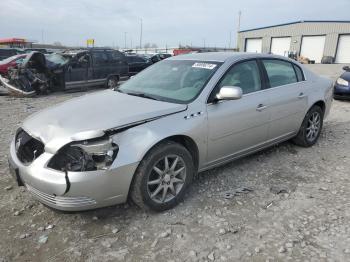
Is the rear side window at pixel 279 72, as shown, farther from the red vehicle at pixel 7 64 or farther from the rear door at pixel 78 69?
the red vehicle at pixel 7 64

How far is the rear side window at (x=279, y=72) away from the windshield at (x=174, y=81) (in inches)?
38.4

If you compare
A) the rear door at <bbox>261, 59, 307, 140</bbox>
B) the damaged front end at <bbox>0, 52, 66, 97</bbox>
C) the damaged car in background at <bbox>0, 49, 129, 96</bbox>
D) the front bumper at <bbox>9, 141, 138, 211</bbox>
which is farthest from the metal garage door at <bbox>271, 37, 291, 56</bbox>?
the front bumper at <bbox>9, 141, 138, 211</bbox>

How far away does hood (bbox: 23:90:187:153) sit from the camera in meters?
2.71

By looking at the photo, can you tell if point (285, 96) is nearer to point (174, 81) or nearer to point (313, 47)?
point (174, 81)

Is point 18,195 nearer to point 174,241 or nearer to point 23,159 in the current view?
point 23,159

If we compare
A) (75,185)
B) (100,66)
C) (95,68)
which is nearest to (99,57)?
(100,66)

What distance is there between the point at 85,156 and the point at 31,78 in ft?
31.1

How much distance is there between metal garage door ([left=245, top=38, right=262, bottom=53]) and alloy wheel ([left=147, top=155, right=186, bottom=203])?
46.3 m

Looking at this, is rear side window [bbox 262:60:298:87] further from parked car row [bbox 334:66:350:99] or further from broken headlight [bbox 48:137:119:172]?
parked car row [bbox 334:66:350:99]

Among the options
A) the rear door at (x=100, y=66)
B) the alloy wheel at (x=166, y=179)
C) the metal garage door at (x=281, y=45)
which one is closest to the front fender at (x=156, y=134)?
the alloy wheel at (x=166, y=179)

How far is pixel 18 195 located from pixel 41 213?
1.81 feet

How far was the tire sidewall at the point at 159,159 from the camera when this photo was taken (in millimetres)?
2924

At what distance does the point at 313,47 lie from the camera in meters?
39.7

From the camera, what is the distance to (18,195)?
3.56 metres
